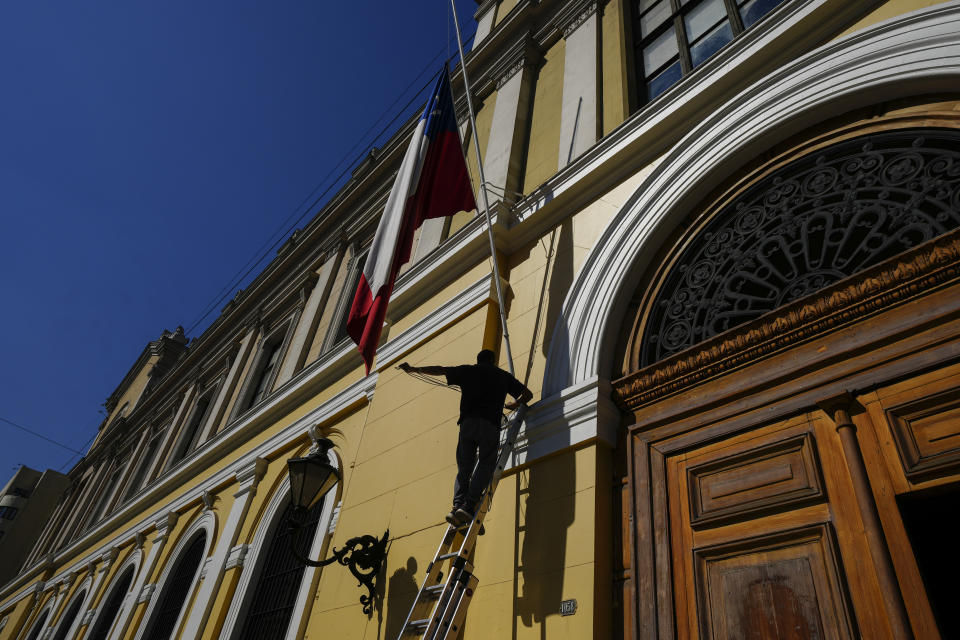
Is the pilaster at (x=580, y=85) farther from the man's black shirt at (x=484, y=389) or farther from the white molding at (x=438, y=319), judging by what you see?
the man's black shirt at (x=484, y=389)

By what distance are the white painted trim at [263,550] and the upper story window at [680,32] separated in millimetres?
5118

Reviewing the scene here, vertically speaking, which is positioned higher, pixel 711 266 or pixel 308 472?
pixel 711 266

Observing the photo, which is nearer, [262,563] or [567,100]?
[567,100]

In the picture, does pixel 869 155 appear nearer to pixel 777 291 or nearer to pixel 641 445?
pixel 777 291

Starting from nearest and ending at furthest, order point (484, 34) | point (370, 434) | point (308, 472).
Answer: point (308, 472) < point (370, 434) < point (484, 34)

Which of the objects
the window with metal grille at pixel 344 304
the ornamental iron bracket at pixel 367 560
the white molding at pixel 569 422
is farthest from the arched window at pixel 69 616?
the white molding at pixel 569 422

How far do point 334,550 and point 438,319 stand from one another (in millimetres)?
2173

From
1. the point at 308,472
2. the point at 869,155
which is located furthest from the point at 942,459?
the point at 308,472

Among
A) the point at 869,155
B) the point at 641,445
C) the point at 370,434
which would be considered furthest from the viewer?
the point at 370,434

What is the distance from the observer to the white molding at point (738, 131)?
3215 mm

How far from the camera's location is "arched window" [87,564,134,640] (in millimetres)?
11070

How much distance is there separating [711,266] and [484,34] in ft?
23.5

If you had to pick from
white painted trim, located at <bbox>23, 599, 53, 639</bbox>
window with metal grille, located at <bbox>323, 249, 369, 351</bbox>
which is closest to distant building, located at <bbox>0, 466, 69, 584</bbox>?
white painted trim, located at <bbox>23, 599, 53, 639</bbox>

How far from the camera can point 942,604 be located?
7.90 feet
